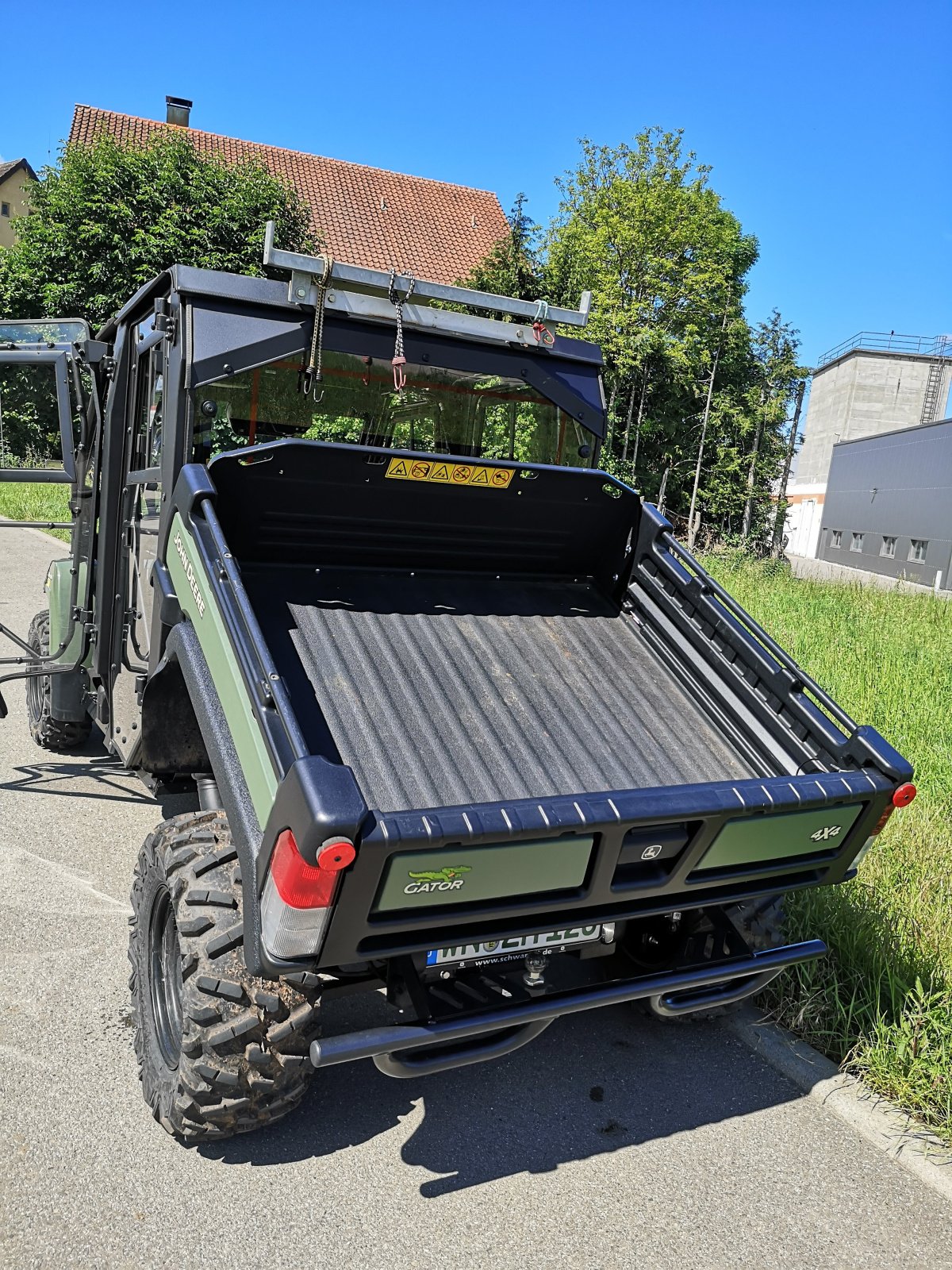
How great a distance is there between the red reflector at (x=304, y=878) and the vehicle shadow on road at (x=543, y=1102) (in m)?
1.15

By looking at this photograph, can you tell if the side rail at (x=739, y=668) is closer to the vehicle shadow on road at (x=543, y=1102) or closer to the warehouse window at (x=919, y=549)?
the vehicle shadow on road at (x=543, y=1102)

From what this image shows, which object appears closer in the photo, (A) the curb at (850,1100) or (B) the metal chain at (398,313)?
(A) the curb at (850,1100)

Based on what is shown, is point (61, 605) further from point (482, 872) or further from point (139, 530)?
point (482, 872)

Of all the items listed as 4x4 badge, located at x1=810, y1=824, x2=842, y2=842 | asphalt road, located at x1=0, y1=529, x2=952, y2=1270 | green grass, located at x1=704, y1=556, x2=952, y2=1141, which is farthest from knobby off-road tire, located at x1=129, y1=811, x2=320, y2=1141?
green grass, located at x1=704, y1=556, x2=952, y2=1141

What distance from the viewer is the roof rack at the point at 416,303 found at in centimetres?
339

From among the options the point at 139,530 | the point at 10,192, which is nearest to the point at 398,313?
the point at 139,530

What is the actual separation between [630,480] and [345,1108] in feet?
67.7

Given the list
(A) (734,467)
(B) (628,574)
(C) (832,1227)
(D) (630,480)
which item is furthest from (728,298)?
(C) (832,1227)

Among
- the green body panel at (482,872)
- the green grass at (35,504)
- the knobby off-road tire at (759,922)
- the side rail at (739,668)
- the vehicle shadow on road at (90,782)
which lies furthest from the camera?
the green grass at (35,504)

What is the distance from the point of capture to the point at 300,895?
6.77 feet

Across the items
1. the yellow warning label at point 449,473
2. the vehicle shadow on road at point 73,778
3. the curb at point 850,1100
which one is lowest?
the vehicle shadow on road at point 73,778

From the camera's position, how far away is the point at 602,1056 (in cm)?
340

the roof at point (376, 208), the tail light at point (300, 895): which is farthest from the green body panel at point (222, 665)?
the roof at point (376, 208)

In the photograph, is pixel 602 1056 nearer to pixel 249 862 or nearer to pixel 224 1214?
pixel 224 1214
